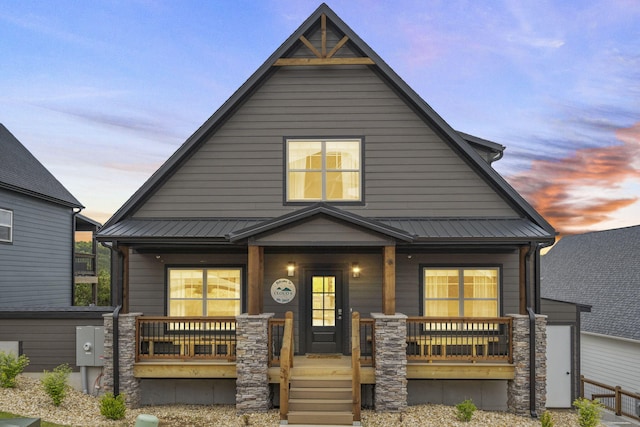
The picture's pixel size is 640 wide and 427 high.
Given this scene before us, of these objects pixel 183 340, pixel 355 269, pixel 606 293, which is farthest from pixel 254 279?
pixel 606 293

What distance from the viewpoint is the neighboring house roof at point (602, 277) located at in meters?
19.8

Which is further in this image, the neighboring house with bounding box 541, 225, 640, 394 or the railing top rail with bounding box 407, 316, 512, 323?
the neighboring house with bounding box 541, 225, 640, 394

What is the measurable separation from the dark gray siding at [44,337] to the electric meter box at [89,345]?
1.28 ft

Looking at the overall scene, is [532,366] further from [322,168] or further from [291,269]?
[322,168]

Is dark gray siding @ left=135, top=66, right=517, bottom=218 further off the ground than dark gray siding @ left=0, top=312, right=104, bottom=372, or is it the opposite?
dark gray siding @ left=135, top=66, right=517, bottom=218

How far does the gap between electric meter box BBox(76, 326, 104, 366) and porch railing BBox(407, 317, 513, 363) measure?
25.2ft

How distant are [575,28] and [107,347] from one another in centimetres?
2073

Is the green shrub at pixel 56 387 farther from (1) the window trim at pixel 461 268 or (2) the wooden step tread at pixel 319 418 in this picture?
(1) the window trim at pixel 461 268

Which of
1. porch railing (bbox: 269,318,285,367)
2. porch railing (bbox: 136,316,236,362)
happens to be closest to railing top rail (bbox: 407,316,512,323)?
porch railing (bbox: 269,318,285,367)

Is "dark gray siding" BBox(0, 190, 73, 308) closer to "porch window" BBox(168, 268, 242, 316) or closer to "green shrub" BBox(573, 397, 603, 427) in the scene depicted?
"porch window" BBox(168, 268, 242, 316)

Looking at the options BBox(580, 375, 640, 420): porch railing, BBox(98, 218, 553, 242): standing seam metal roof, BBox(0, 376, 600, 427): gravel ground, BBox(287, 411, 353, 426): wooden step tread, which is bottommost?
BBox(580, 375, 640, 420): porch railing

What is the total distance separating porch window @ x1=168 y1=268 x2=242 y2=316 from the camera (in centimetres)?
1235

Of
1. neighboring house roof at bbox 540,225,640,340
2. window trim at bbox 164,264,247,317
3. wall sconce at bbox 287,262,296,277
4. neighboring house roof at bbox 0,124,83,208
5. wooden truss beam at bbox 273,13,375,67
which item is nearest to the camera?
wooden truss beam at bbox 273,13,375,67

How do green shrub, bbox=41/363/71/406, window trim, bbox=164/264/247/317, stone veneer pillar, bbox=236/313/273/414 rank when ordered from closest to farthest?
green shrub, bbox=41/363/71/406, stone veneer pillar, bbox=236/313/273/414, window trim, bbox=164/264/247/317
